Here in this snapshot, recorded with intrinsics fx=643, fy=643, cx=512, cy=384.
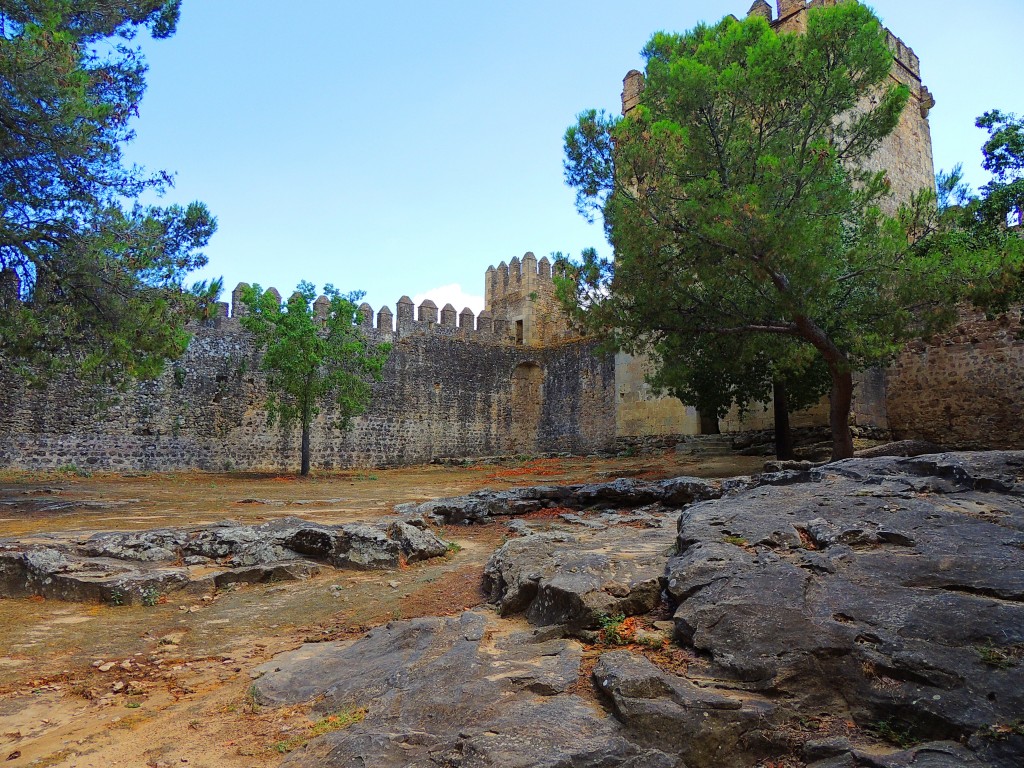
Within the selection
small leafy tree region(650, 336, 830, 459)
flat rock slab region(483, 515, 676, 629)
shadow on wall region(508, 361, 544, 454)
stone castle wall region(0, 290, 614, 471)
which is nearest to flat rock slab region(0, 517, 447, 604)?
flat rock slab region(483, 515, 676, 629)

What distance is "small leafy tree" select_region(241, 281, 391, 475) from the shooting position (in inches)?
689

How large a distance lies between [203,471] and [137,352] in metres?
10.0

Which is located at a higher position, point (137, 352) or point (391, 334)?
point (391, 334)

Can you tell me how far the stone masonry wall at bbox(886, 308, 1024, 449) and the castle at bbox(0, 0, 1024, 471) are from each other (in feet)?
0.09

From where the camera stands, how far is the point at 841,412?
1118cm

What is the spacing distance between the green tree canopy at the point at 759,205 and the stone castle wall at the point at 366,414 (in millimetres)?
4525

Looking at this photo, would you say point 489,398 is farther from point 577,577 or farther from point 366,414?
point 577,577

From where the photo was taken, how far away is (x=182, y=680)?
3.80 meters

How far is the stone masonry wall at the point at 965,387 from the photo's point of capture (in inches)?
541

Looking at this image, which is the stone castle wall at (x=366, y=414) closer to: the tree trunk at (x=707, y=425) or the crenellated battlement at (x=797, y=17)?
the tree trunk at (x=707, y=425)

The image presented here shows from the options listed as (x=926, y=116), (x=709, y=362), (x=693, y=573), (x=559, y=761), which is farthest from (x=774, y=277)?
(x=926, y=116)

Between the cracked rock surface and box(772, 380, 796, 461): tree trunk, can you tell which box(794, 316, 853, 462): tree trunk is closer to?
box(772, 380, 796, 461): tree trunk

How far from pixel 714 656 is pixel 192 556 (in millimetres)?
5339

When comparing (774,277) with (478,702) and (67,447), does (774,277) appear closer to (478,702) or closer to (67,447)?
(478,702)
